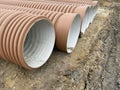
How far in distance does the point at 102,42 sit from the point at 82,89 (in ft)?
10.2

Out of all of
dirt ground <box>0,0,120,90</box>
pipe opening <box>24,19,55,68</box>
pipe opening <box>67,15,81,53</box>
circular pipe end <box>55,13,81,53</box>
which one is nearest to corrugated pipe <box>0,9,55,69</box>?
pipe opening <box>24,19,55,68</box>

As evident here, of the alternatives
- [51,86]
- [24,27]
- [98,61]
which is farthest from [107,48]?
[24,27]

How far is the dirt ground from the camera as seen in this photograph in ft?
13.4

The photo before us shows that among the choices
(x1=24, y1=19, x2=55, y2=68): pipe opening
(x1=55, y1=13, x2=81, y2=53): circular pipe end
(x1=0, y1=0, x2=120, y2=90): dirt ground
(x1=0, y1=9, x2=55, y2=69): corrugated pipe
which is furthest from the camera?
(x1=55, y1=13, x2=81, y2=53): circular pipe end

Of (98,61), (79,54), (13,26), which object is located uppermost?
(13,26)

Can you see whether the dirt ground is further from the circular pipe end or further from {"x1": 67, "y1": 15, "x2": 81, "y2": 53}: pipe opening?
the circular pipe end

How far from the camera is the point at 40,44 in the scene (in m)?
Answer: 4.57

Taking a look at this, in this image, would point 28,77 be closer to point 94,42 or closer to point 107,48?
point 94,42

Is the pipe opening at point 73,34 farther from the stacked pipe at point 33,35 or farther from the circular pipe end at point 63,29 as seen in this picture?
the circular pipe end at point 63,29

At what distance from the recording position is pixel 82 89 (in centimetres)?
423

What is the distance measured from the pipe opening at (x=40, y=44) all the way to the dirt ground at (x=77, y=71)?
282 mm

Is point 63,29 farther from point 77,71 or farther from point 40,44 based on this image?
point 77,71

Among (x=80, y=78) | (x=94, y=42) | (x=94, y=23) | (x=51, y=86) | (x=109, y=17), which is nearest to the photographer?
(x=51, y=86)

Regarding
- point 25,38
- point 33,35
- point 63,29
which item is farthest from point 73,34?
point 25,38
